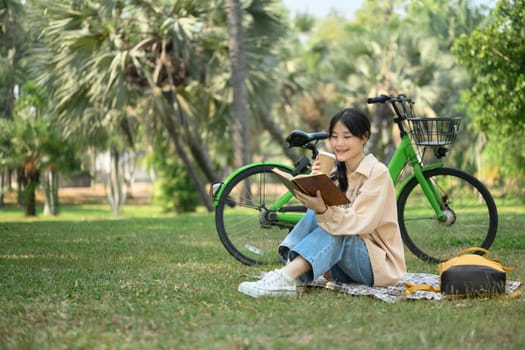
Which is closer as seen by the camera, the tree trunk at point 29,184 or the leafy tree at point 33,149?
the leafy tree at point 33,149

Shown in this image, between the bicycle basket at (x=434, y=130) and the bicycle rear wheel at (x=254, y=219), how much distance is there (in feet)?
3.17

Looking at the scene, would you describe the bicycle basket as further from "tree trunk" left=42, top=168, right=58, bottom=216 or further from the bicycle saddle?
"tree trunk" left=42, top=168, right=58, bottom=216

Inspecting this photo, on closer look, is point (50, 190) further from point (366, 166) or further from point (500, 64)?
point (366, 166)

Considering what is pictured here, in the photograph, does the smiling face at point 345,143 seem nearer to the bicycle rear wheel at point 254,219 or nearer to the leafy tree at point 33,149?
the bicycle rear wheel at point 254,219

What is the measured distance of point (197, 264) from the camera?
18.8ft

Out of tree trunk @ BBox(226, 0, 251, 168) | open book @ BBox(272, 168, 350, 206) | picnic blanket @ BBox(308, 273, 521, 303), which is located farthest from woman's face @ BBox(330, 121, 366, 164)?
tree trunk @ BBox(226, 0, 251, 168)

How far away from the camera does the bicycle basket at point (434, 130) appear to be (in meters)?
5.19

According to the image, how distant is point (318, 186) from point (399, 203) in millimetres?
1846

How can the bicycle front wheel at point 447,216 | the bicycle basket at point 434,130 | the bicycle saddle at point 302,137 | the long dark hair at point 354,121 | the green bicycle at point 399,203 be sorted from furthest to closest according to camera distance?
1. the bicycle front wheel at point 447,216
2. the green bicycle at point 399,203
3. the bicycle saddle at point 302,137
4. the bicycle basket at point 434,130
5. the long dark hair at point 354,121

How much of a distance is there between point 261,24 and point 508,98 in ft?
22.9

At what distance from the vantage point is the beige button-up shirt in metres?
4.04

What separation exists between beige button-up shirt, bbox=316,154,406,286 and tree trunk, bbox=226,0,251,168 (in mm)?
9680

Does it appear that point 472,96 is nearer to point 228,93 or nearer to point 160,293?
point 228,93

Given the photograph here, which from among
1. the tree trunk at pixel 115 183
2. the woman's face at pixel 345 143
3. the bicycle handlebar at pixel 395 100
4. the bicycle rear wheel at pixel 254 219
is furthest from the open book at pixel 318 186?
the tree trunk at pixel 115 183
